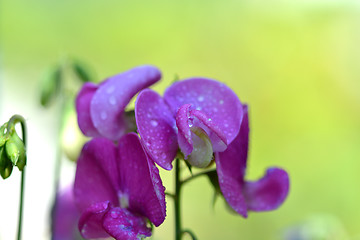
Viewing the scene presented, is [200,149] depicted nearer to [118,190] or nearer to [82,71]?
[118,190]

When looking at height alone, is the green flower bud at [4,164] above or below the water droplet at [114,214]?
above

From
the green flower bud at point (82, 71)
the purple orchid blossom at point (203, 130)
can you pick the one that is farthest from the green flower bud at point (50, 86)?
the purple orchid blossom at point (203, 130)

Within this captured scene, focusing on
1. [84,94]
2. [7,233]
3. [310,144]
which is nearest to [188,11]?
[310,144]

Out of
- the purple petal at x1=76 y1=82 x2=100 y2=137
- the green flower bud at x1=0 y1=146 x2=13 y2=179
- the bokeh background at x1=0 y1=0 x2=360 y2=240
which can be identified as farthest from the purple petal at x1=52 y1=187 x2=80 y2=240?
the bokeh background at x1=0 y1=0 x2=360 y2=240

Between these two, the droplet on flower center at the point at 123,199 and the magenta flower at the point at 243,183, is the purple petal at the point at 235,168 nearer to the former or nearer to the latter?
the magenta flower at the point at 243,183

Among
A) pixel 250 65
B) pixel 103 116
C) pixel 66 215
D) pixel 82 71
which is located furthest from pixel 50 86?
A: pixel 250 65

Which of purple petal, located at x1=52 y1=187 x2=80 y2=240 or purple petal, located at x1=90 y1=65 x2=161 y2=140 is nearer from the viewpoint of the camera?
purple petal, located at x1=90 y1=65 x2=161 y2=140

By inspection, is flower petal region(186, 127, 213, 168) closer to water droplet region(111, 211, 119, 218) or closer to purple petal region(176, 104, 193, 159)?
Answer: purple petal region(176, 104, 193, 159)
